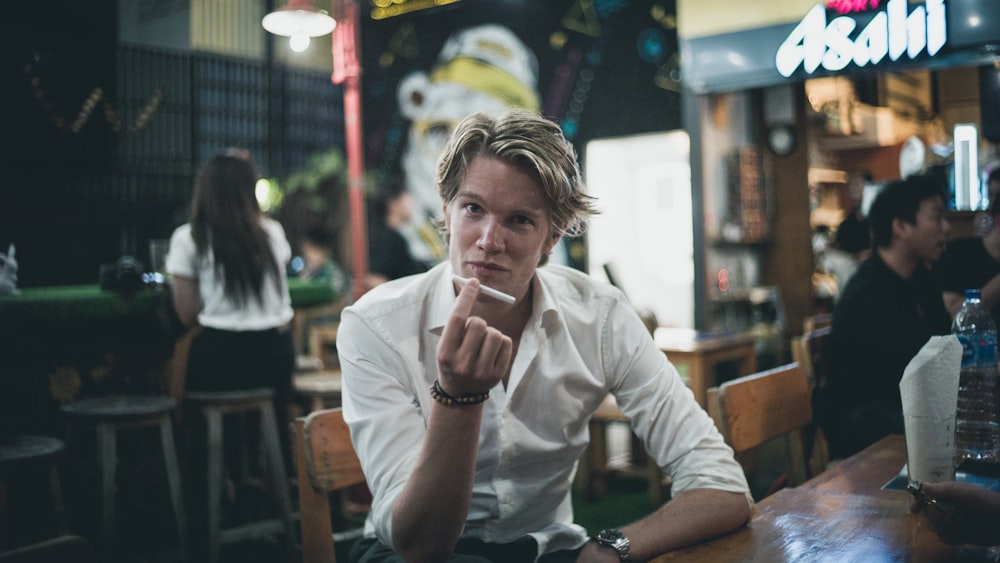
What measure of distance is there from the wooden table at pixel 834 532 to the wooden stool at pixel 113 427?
2.44 meters

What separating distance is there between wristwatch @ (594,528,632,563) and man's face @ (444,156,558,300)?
47cm

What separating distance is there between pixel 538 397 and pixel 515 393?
0.06 meters

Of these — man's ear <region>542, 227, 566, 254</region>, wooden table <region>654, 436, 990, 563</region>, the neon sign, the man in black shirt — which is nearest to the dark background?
the neon sign

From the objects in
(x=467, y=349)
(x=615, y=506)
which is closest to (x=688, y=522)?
(x=467, y=349)

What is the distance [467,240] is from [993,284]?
2506 mm

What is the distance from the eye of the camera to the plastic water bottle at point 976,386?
77.4 inches

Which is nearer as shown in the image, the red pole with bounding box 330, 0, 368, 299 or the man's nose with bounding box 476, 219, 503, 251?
the man's nose with bounding box 476, 219, 503, 251

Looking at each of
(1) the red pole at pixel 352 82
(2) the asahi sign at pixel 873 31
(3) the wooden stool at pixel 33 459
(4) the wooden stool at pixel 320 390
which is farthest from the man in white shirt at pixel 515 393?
(1) the red pole at pixel 352 82

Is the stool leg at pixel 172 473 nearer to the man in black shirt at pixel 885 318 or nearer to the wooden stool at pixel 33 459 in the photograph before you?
the wooden stool at pixel 33 459

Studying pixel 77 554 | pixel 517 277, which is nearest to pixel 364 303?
pixel 517 277

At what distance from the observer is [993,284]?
10.3ft

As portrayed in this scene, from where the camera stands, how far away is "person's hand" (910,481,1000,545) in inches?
51.7

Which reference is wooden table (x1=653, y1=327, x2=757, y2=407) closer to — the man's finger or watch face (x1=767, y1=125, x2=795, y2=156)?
watch face (x1=767, y1=125, x2=795, y2=156)

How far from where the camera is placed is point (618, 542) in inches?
53.9
